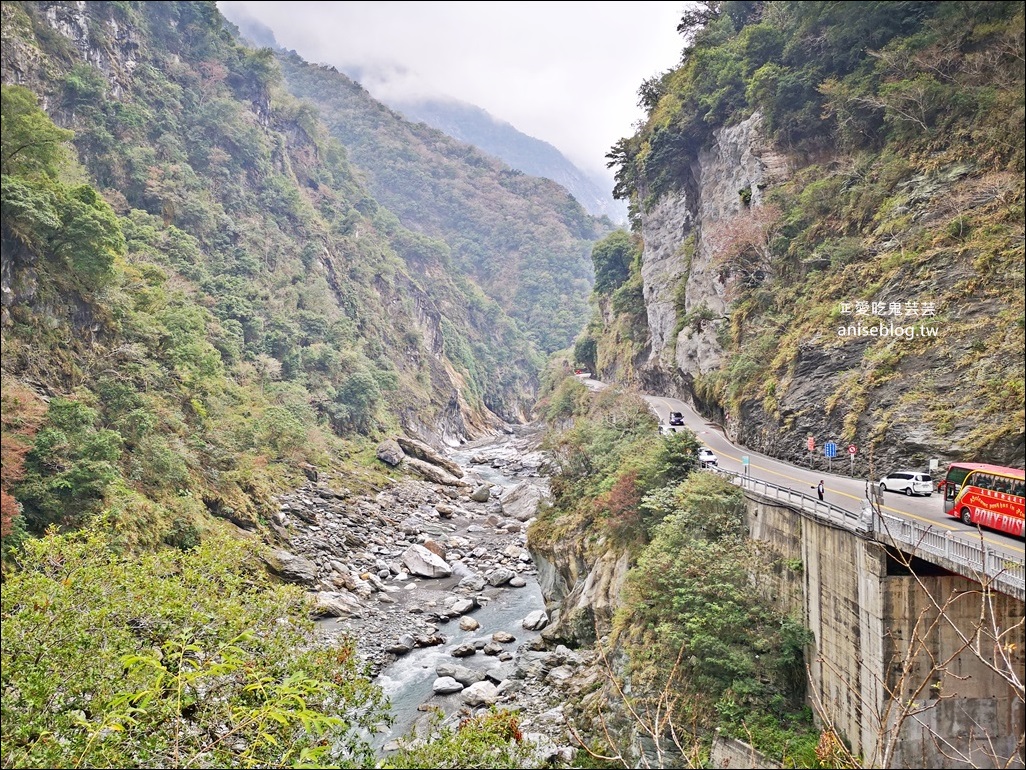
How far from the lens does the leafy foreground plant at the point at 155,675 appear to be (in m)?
9.41

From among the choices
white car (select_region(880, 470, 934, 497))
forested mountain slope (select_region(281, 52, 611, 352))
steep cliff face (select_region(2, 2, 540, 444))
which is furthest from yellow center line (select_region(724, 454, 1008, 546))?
forested mountain slope (select_region(281, 52, 611, 352))

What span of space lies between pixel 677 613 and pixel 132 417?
24.8 metres

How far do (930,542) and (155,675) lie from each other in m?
15.6

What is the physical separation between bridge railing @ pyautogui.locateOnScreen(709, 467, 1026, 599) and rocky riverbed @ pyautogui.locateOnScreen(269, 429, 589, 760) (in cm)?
944

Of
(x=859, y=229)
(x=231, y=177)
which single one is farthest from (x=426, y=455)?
(x=859, y=229)

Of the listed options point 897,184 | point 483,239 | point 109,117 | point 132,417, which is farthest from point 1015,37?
point 483,239

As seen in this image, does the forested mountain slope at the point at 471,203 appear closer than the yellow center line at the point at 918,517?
No

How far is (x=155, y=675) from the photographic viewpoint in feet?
34.9

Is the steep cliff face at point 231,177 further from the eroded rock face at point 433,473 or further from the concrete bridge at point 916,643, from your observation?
the concrete bridge at point 916,643

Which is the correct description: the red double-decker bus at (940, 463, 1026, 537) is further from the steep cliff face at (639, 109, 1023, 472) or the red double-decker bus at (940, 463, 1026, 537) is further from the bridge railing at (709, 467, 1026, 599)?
the steep cliff face at (639, 109, 1023, 472)

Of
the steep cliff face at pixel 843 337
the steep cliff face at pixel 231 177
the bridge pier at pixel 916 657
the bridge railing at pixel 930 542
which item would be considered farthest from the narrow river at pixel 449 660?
the steep cliff face at pixel 231 177

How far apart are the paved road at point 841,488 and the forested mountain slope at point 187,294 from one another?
81.1 feet

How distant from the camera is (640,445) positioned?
2652 cm

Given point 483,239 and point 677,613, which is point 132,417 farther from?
point 483,239
